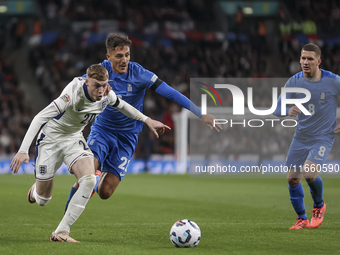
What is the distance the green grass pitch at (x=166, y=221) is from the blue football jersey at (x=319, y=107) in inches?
48.2

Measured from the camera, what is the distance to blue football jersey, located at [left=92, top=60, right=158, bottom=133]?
21.8 feet

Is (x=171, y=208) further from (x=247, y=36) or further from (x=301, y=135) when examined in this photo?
(x=247, y=36)

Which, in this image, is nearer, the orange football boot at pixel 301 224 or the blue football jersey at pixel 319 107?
the orange football boot at pixel 301 224

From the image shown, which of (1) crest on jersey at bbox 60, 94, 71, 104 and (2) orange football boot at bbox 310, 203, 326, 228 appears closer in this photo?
(1) crest on jersey at bbox 60, 94, 71, 104

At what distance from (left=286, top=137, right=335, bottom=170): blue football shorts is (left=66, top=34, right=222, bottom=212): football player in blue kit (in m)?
1.42

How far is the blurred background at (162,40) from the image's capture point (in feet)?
73.6

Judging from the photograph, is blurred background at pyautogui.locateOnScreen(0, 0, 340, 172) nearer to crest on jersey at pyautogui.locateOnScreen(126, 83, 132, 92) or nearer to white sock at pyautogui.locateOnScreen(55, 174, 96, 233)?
crest on jersey at pyautogui.locateOnScreen(126, 83, 132, 92)

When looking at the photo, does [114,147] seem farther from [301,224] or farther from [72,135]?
[301,224]

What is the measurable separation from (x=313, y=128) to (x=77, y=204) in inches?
128

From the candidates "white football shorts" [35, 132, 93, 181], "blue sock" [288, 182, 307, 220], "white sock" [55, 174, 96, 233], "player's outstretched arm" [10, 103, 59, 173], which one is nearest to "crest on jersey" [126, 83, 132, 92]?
"white football shorts" [35, 132, 93, 181]

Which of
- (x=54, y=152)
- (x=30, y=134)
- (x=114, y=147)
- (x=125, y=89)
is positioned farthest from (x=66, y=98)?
(x=114, y=147)

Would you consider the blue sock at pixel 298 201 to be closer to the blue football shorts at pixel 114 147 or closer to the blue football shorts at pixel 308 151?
the blue football shorts at pixel 308 151

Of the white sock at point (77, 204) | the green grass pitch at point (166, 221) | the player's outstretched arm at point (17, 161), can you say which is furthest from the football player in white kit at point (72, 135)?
the green grass pitch at point (166, 221)

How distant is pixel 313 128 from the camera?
701cm
